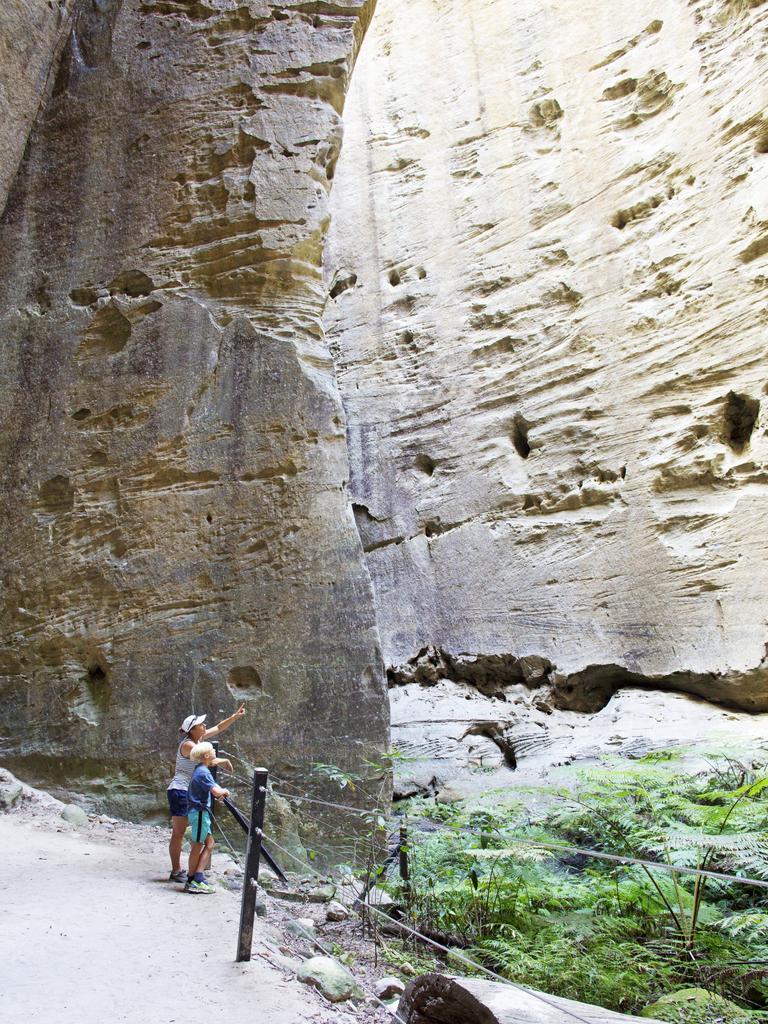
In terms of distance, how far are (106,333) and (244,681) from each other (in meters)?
3.63

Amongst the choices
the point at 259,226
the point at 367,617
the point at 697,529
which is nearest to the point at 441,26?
the point at 259,226

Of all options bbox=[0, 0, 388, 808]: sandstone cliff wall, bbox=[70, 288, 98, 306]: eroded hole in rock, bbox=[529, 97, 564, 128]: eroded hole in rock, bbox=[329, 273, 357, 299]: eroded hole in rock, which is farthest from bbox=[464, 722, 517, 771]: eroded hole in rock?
bbox=[529, 97, 564, 128]: eroded hole in rock

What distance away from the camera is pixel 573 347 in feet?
33.9

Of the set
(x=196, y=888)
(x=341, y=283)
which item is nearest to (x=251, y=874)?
(x=196, y=888)

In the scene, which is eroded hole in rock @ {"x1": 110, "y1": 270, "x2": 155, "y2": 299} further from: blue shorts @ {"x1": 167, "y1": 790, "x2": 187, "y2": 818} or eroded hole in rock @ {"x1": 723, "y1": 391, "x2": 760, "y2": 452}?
eroded hole in rock @ {"x1": 723, "y1": 391, "x2": 760, "y2": 452}

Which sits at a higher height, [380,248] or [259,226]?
[380,248]

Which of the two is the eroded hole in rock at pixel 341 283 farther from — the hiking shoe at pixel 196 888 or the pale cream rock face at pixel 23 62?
the hiking shoe at pixel 196 888

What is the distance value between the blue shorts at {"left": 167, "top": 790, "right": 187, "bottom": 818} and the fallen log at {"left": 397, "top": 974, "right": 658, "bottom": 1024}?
2.14m

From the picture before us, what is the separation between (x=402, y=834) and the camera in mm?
5242

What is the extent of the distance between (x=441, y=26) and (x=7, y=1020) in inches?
615

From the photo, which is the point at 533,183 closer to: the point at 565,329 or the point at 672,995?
the point at 565,329

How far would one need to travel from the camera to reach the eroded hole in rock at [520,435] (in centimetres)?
1034

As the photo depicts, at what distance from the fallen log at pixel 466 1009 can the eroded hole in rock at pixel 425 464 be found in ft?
26.2

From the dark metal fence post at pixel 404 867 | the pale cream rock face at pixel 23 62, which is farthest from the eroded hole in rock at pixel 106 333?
the dark metal fence post at pixel 404 867
